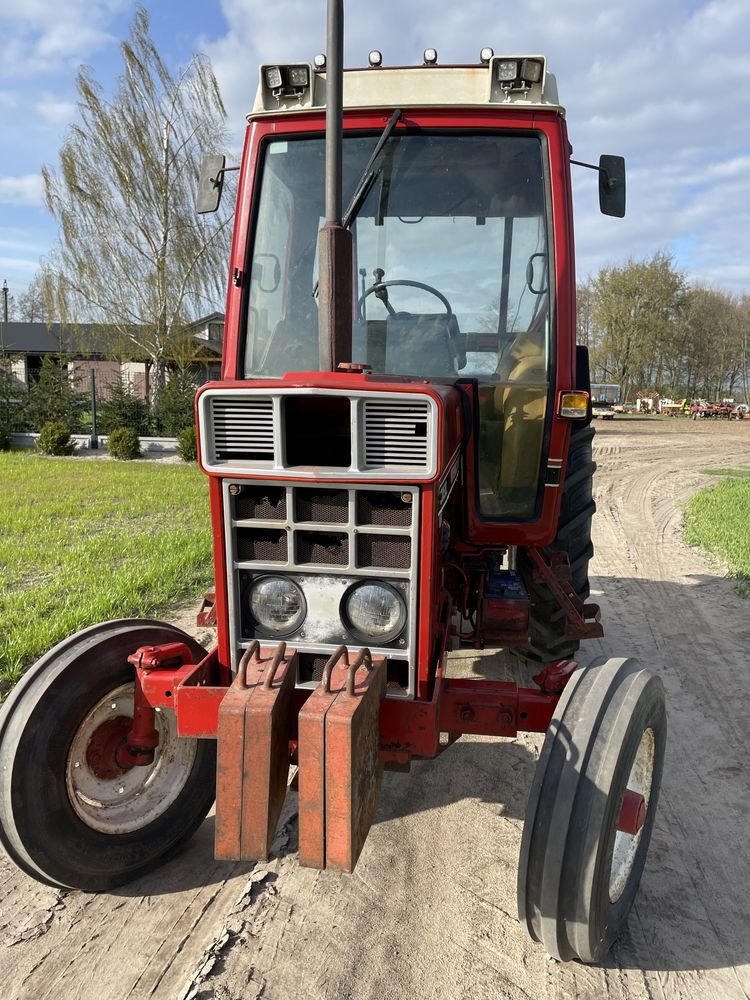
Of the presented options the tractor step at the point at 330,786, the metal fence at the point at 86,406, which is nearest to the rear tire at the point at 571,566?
the tractor step at the point at 330,786

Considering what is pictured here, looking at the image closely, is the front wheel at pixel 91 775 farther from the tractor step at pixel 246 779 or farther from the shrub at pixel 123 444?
the shrub at pixel 123 444

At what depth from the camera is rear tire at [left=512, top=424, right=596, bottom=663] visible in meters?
3.90

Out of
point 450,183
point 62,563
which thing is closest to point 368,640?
point 450,183

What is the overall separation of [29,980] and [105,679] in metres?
0.90

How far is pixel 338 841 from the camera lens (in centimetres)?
190

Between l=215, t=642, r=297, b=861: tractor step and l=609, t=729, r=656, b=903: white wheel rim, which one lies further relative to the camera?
l=609, t=729, r=656, b=903: white wheel rim

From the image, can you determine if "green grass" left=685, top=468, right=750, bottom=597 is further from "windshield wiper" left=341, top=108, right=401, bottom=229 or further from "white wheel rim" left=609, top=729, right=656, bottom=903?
"windshield wiper" left=341, top=108, right=401, bottom=229

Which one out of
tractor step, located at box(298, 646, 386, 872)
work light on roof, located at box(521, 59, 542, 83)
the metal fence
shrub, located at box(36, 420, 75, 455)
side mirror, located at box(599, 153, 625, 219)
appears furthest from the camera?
the metal fence

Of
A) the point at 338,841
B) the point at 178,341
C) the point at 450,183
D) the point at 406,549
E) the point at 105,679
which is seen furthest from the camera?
the point at 178,341

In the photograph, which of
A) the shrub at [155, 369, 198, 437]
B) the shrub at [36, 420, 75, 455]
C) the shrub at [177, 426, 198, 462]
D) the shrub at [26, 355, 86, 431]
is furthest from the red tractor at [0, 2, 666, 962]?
the shrub at [26, 355, 86, 431]

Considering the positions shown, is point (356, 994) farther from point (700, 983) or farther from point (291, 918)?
point (700, 983)

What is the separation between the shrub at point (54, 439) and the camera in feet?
53.0

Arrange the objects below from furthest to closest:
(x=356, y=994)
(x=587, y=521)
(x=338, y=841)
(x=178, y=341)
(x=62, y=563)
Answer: (x=178, y=341), (x=62, y=563), (x=587, y=521), (x=356, y=994), (x=338, y=841)

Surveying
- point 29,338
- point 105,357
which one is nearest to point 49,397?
point 105,357
